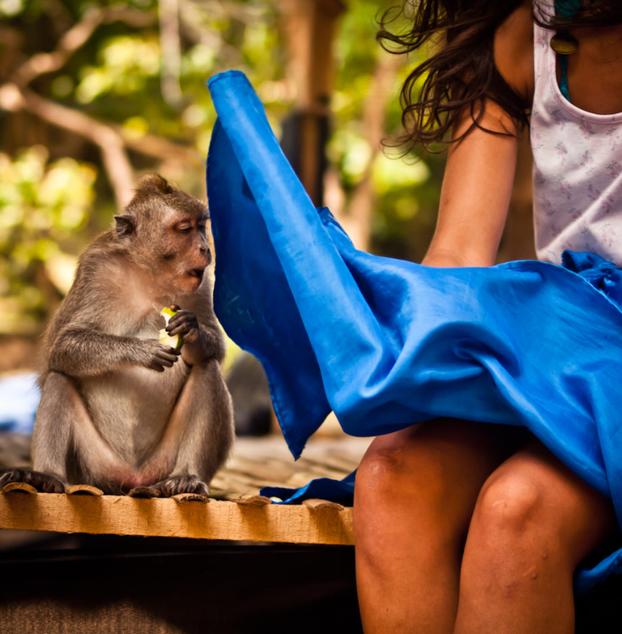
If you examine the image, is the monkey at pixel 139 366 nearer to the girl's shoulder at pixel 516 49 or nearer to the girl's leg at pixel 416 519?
the girl's leg at pixel 416 519

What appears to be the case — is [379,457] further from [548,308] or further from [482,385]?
[548,308]

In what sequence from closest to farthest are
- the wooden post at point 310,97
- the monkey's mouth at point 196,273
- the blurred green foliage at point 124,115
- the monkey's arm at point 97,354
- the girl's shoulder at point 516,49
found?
the girl's shoulder at point 516,49 < the monkey's arm at point 97,354 < the monkey's mouth at point 196,273 < the wooden post at point 310,97 < the blurred green foliage at point 124,115

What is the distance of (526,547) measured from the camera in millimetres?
1749

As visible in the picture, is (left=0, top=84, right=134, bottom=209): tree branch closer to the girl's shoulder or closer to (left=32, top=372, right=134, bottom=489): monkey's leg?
(left=32, top=372, right=134, bottom=489): monkey's leg

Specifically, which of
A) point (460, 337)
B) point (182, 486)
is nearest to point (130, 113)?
point (182, 486)

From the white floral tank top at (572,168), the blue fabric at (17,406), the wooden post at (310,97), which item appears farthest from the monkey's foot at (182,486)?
the wooden post at (310,97)

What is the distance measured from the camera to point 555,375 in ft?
6.31

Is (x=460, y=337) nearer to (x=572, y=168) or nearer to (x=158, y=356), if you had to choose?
(x=572, y=168)

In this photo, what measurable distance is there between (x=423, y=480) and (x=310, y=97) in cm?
535

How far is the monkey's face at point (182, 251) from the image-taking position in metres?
3.29

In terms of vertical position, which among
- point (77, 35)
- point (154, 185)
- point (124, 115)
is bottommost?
point (124, 115)

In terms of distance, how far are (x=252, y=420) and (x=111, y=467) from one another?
3325mm

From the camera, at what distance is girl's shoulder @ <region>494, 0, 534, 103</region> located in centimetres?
243

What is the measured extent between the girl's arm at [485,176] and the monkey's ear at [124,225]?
50.8 inches
